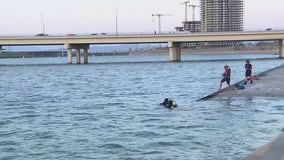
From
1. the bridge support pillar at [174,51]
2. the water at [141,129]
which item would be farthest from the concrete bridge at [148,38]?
the water at [141,129]

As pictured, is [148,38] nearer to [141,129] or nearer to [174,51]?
[174,51]

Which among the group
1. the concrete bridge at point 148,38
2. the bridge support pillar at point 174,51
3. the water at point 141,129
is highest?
the concrete bridge at point 148,38

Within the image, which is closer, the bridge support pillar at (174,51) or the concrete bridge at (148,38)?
the concrete bridge at (148,38)

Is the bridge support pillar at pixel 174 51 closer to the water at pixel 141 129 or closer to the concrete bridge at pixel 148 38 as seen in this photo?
the concrete bridge at pixel 148 38

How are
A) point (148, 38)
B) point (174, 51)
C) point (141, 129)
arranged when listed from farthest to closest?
1. point (174, 51)
2. point (148, 38)
3. point (141, 129)

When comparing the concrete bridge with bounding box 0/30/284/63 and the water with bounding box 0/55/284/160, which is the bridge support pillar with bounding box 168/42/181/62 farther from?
the water with bounding box 0/55/284/160

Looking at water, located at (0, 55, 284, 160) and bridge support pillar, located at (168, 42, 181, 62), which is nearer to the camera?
water, located at (0, 55, 284, 160)

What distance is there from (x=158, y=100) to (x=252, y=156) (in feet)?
71.9

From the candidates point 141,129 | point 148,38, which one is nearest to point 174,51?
point 148,38

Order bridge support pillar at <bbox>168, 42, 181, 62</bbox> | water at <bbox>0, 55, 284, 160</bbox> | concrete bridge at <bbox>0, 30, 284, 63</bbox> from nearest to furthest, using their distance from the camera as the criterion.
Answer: water at <bbox>0, 55, 284, 160</bbox> < concrete bridge at <bbox>0, 30, 284, 63</bbox> < bridge support pillar at <bbox>168, 42, 181, 62</bbox>

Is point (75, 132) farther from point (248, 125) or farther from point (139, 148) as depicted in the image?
point (248, 125)

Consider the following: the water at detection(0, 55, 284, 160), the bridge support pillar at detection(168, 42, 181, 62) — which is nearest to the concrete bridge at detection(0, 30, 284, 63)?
the bridge support pillar at detection(168, 42, 181, 62)

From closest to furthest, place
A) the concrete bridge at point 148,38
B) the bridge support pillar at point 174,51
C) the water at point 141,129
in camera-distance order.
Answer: the water at point 141,129 → the concrete bridge at point 148,38 → the bridge support pillar at point 174,51

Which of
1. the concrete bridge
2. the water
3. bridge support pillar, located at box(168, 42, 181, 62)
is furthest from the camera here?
bridge support pillar, located at box(168, 42, 181, 62)
